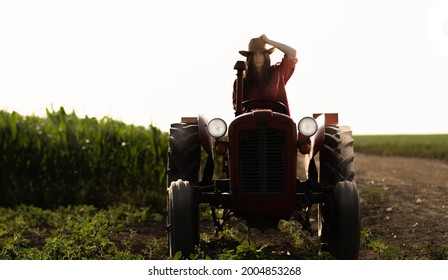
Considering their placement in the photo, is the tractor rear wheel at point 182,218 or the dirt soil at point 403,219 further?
the dirt soil at point 403,219

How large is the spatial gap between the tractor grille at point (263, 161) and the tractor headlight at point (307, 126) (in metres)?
0.21

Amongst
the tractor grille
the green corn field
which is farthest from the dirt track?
the green corn field

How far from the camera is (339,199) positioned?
24.3 ft

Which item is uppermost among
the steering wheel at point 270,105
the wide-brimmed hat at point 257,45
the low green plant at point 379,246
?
the wide-brimmed hat at point 257,45

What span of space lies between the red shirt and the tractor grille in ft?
2.12

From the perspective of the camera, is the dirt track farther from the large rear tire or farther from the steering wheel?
the steering wheel

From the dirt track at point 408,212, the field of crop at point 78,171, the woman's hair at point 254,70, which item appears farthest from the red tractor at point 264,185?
the field of crop at point 78,171

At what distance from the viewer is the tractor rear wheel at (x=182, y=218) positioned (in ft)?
23.7

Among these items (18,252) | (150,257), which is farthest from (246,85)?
(18,252)

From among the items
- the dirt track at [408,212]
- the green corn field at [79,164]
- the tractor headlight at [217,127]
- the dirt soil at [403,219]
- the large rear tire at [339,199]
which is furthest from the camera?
the green corn field at [79,164]

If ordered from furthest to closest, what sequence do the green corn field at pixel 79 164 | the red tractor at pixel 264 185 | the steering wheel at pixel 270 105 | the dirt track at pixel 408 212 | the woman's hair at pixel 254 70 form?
the green corn field at pixel 79 164
the dirt track at pixel 408 212
the woman's hair at pixel 254 70
the steering wheel at pixel 270 105
the red tractor at pixel 264 185

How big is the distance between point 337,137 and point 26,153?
9026mm

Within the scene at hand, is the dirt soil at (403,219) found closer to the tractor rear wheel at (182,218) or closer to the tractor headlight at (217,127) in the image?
the tractor rear wheel at (182,218)

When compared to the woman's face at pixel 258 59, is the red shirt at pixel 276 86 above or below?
below
